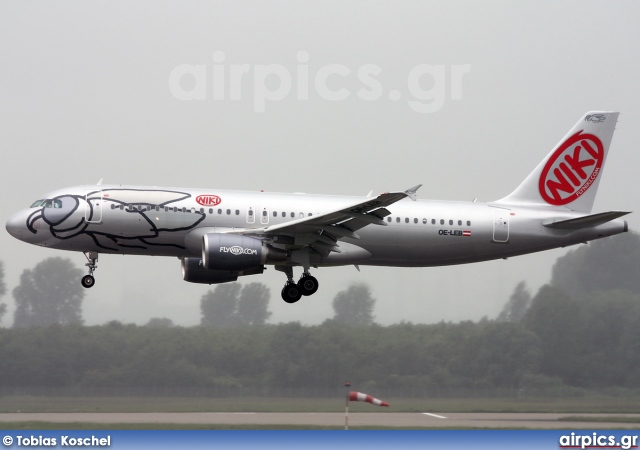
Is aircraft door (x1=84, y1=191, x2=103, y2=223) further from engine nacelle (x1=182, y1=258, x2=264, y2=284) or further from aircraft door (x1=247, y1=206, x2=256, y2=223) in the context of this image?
aircraft door (x1=247, y1=206, x2=256, y2=223)

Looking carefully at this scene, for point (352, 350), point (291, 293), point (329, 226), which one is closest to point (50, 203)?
point (291, 293)

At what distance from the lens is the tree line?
45031 mm

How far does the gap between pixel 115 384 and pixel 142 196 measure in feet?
32.4

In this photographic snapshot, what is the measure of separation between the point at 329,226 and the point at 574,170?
11646 mm

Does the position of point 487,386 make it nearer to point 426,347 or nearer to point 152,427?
point 426,347

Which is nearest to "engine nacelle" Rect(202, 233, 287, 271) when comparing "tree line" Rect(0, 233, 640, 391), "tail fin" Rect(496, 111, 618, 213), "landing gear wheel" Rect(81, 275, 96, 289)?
"landing gear wheel" Rect(81, 275, 96, 289)

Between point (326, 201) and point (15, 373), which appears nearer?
point (326, 201)

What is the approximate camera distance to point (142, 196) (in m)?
37.9

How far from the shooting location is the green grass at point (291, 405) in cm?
3925

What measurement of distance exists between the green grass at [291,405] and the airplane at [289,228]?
4.25 meters

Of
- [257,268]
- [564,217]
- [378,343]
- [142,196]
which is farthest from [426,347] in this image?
[142,196]

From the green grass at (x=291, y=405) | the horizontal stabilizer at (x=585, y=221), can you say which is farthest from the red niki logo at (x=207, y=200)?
the horizontal stabilizer at (x=585, y=221)

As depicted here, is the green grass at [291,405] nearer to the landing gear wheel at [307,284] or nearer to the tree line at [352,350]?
the tree line at [352,350]

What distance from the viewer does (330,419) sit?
118 ft
